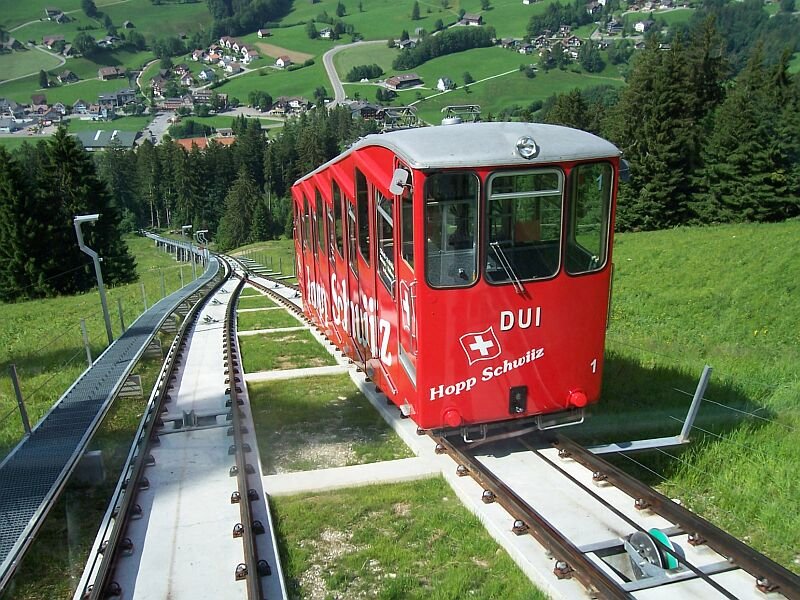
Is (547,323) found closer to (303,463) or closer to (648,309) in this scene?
(303,463)

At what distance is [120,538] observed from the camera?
19.4 feet

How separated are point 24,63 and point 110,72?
21943 mm

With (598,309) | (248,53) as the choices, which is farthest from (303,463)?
(248,53)

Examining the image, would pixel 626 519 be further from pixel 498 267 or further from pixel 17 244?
pixel 17 244

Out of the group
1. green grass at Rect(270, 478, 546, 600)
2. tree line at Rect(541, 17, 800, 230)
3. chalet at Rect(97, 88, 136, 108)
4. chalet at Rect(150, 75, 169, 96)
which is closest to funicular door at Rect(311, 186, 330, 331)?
green grass at Rect(270, 478, 546, 600)

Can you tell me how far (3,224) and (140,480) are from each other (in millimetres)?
39475

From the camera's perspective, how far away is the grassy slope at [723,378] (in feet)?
19.9

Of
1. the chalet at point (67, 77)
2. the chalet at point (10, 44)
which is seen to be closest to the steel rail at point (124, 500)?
the chalet at point (67, 77)

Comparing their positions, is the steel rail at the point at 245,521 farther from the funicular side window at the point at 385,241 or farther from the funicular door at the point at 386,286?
the funicular side window at the point at 385,241

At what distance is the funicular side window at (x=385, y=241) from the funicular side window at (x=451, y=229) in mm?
787

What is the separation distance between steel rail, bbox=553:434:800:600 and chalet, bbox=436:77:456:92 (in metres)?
130

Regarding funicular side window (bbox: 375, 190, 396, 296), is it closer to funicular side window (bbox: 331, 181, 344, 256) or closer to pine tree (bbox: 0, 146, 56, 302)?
funicular side window (bbox: 331, 181, 344, 256)

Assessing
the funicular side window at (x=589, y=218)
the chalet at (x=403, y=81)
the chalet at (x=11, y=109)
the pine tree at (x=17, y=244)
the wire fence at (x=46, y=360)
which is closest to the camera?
the funicular side window at (x=589, y=218)

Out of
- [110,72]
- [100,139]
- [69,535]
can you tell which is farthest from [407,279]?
[110,72]
